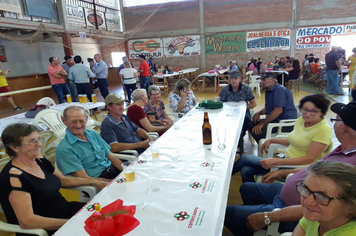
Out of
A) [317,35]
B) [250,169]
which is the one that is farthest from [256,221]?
[317,35]

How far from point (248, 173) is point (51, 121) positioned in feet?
8.90

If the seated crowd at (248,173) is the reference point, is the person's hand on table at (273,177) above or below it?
below

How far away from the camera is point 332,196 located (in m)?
0.81

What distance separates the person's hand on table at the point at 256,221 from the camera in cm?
136

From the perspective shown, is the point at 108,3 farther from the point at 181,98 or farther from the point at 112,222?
the point at 112,222

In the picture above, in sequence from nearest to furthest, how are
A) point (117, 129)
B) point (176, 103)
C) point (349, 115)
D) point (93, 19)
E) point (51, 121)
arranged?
1. point (349, 115)
2. point (117, 129)
3. point (51, 121)
4. point (176, 103)
5. point (93, 19)

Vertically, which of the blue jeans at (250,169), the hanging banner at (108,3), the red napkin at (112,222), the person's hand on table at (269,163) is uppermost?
the hanging banner at (108,3)

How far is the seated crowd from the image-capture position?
840mm

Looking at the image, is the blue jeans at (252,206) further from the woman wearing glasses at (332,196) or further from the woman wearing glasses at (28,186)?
the woman wearing glasses at (28,186)

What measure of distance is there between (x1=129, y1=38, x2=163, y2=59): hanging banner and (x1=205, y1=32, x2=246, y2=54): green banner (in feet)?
8.56

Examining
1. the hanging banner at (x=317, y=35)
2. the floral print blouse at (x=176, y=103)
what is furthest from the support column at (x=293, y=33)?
the floral print blouse at (x=176, y=103)

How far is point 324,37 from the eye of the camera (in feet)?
34.8

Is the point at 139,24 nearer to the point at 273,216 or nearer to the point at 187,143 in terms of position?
the point at 187,143

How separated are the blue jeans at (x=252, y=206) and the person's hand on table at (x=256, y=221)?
0.20 feet
